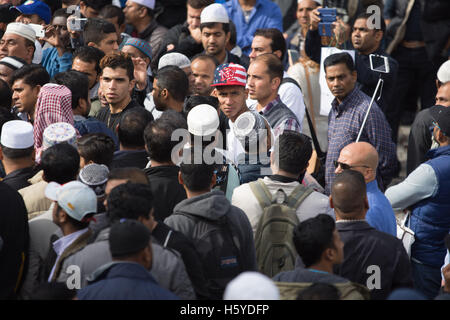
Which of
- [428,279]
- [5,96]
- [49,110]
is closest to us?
[428,279]

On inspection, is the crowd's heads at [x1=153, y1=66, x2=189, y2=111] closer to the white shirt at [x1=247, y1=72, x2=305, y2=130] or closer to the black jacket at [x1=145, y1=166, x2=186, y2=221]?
the white shirt at [x1=247, y1=72, x2=305, y2=130]

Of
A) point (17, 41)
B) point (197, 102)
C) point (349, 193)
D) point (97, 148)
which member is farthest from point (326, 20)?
point (349, 193)

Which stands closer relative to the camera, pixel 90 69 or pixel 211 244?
pixel 211 244

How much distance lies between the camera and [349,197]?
413 cm

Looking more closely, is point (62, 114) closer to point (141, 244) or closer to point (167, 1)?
point (141, 244)

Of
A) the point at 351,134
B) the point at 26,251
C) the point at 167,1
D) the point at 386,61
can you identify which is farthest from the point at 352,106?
the point at 167,1

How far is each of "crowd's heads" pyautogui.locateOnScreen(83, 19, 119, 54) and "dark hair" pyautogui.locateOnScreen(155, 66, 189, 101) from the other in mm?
1591

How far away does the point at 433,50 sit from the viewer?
8.94m

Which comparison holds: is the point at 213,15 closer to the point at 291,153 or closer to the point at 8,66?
the point at 8,66

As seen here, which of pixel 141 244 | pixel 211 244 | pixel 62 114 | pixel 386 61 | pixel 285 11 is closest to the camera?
pixel 141 244

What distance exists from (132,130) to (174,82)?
1.15 m

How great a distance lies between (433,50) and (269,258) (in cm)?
568

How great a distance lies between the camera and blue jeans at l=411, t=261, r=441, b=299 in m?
5.23

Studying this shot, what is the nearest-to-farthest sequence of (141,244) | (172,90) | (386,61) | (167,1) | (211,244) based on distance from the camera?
(141,244) → (211,244) → (172,90) → (386,61) → (167,1)
